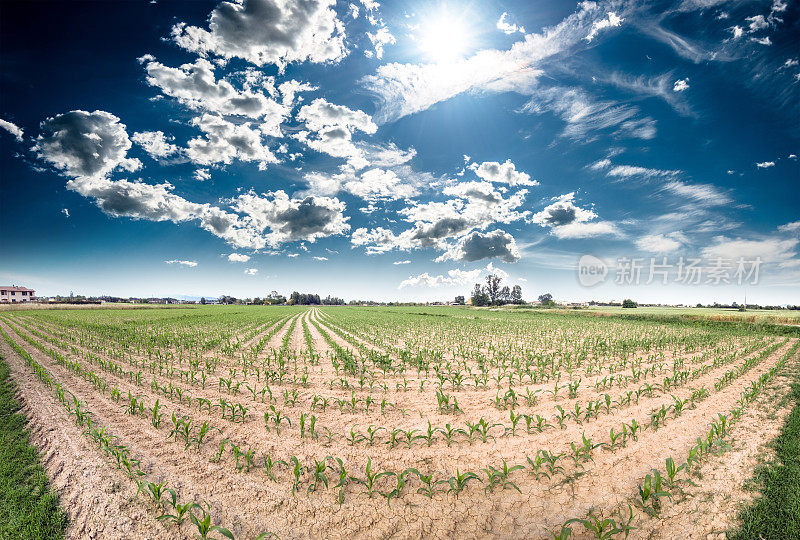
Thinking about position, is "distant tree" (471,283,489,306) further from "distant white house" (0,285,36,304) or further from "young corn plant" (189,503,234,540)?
"distant white house" (0,285,36,304)

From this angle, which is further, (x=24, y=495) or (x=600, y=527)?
(x=24, y=495)

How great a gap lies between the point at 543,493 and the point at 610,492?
1.11 meters

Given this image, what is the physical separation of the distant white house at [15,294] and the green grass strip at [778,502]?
179 meters

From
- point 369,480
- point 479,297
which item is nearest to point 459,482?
point 369,480

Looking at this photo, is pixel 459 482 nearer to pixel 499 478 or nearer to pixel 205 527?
pixel 499 478

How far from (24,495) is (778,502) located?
12.1m

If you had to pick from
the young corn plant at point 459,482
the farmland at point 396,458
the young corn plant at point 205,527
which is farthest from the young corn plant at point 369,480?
the young corn plant at point 205,527

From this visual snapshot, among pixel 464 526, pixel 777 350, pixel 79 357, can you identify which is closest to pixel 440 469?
pixel 464 526

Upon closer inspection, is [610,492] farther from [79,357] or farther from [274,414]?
[79,357]

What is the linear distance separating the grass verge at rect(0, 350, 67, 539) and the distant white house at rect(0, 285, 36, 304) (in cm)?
16671

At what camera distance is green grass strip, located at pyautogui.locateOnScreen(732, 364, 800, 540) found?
4.12 m

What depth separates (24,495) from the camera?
15.8 feet

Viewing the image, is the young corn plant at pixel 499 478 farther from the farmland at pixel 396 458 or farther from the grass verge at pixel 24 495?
the grass verge at pixel 24 495

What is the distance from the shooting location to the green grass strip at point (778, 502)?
13.5ft
